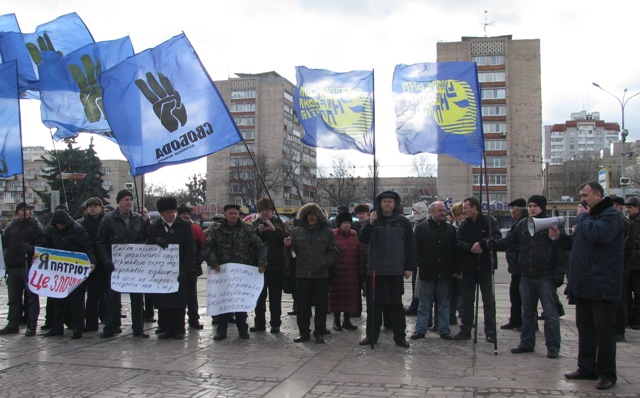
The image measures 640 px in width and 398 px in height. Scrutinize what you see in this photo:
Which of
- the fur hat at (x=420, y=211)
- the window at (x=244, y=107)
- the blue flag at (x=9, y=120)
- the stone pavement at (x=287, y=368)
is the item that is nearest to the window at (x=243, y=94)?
the window at (x=244, y=107)

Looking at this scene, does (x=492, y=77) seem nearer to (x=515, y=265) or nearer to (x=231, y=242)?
(x=515, y=265)

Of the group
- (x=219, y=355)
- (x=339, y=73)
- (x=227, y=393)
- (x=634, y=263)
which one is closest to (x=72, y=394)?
(x=227, y=393)

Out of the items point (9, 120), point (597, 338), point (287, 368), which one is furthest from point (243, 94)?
point (597, 338)

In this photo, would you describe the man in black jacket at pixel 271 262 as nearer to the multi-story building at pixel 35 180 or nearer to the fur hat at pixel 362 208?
the fur hat at pixel 362 208

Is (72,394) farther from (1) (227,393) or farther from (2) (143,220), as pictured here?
(2) (143,220)

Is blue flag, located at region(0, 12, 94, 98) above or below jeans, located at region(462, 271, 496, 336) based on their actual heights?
above

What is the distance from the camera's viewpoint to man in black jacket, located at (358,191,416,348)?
8305mm

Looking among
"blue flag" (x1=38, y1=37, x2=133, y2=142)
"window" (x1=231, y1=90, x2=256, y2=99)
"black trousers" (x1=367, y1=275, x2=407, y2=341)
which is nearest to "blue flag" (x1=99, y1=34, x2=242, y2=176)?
"blue flag" (x1=38, y1=37, x2=133, y2=142)

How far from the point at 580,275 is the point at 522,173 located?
77.6 metres

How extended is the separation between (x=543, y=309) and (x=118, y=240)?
592 centimetres

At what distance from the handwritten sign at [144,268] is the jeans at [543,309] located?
4744 mm

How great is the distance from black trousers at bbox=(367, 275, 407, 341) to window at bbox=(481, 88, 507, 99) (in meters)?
75.6

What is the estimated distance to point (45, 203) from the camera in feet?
175

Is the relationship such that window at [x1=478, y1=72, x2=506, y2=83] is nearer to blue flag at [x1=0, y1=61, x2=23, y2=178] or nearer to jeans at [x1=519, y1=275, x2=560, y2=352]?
blue flag at [x1=0, y1=61, x2=23, y2=178]
